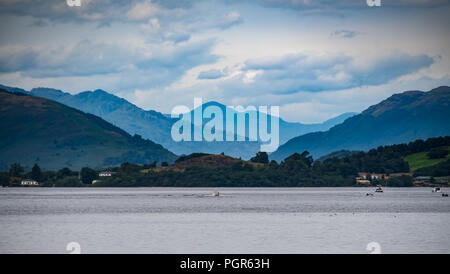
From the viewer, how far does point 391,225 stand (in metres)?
113

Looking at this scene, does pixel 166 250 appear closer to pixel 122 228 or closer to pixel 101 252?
pixel 101 252

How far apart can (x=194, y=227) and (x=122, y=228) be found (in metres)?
11.9

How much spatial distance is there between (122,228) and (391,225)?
45.6 metres

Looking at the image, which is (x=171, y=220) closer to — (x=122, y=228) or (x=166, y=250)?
(x=122, y=228)

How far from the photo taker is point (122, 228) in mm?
107875

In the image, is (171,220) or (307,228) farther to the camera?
(171,220)
